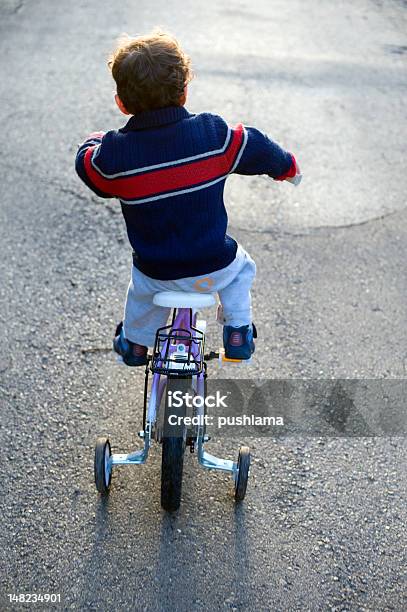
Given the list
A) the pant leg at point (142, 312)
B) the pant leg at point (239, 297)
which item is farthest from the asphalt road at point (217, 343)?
the pant leg at point (239, 297)

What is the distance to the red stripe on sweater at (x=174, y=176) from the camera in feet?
8.90

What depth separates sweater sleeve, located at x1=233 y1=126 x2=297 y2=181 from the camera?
9.14 feet

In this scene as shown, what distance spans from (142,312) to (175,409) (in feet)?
1.49

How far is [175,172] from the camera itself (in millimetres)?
2709

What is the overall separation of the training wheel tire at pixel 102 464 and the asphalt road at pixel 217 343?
0.38ft

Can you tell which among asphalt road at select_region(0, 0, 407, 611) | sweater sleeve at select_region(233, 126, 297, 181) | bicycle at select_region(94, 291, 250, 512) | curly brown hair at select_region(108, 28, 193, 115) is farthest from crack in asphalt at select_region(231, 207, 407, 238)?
curly brown hair at select_region(108, 28, 193, 115)

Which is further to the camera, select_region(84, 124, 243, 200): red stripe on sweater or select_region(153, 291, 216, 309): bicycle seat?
select_region(153, 291, 216, 309): bicycle seat

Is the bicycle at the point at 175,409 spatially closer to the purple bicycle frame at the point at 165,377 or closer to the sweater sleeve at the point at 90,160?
the purple bicycle frame at the point at 165,377

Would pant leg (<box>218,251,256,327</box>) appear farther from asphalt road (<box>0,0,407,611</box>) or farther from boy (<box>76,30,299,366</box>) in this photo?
asphalt road (<box>0,0,407,611</box>)

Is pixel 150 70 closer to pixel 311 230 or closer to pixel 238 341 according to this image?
pixel 238 341

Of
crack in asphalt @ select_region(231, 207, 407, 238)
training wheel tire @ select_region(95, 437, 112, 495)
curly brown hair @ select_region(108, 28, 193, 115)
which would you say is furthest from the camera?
crack in asphalt @ select_region(231, 207, 407, 238)

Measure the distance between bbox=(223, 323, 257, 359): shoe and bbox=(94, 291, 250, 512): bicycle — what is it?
102 mm

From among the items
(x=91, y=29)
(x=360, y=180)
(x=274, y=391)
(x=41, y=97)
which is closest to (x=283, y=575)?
(x=274, y=391)

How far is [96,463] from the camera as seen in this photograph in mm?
3234
